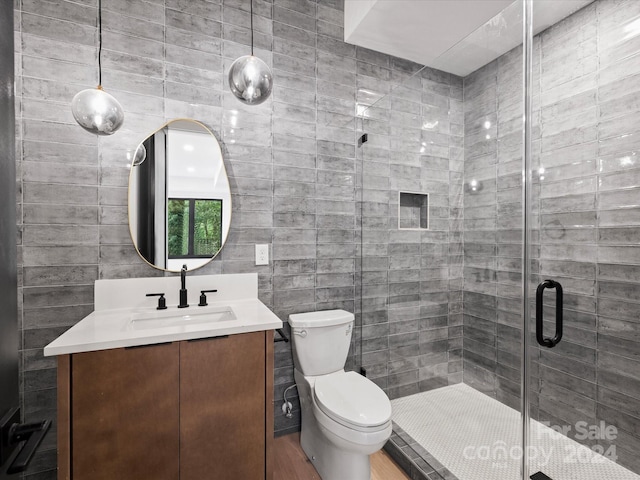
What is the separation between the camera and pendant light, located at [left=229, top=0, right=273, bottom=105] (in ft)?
4.21

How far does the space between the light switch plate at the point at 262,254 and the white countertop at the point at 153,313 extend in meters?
0.10

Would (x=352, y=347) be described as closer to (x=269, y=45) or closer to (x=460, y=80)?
(x=460, y=80)

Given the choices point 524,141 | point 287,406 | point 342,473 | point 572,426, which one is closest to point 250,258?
point 287,406

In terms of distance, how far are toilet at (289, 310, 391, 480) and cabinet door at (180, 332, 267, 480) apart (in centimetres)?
34

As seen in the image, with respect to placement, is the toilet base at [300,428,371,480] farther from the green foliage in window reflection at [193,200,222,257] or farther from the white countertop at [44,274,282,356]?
the green foliage in window reflection at [193,200,222,257]

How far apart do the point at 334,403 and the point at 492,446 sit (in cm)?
78

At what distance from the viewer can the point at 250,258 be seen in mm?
1962

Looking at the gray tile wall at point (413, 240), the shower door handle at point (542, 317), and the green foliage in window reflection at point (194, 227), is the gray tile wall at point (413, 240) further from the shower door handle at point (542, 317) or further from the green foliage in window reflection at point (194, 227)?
the green foliage in window reflection at point (194, 227)

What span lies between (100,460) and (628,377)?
2.25 m

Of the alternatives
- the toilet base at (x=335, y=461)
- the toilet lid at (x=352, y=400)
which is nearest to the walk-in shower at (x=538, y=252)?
the toilet base at (x=335, y=461)

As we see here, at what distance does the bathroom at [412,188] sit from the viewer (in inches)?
57.9

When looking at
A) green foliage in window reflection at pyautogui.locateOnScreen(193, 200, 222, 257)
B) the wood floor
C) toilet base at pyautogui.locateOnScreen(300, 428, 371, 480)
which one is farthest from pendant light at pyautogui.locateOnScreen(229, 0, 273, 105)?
the wood floor

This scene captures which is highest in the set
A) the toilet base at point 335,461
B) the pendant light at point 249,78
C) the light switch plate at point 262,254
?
the pendant light at point 249,78

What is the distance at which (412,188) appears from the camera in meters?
1.91
